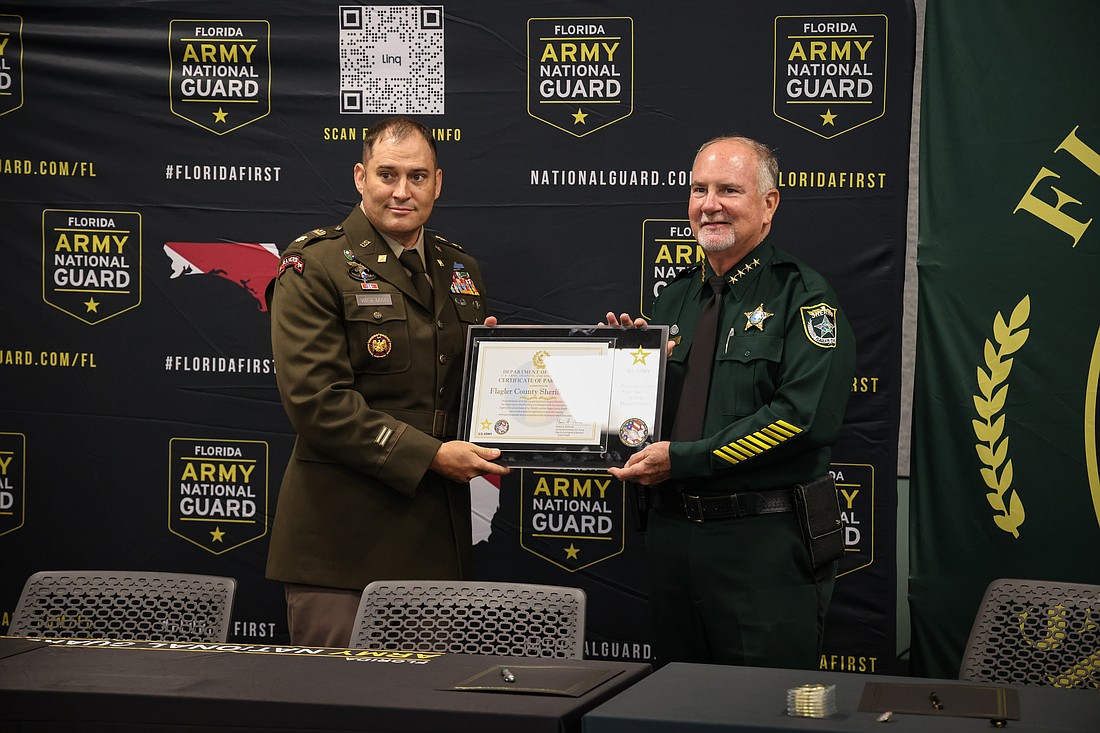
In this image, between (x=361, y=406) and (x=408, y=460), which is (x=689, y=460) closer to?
(x=408, y=460)

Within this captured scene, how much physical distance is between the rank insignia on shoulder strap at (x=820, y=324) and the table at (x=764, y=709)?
1.31 meters

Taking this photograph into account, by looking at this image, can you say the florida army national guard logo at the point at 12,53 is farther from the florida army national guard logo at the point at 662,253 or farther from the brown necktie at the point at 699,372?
the brown necktie at the point at 699,372

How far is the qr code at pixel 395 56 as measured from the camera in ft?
14.0

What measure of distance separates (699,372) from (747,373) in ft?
0.47

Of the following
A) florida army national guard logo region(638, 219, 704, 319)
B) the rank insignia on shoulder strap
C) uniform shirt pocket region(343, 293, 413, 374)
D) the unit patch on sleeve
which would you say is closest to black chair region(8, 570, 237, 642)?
uniform shirt pocket region(343, 293, 413, 374)

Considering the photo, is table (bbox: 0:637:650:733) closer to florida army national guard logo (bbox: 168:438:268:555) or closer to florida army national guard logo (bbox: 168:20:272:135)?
florida army national guard logo (bbox: 168:438:268:555)

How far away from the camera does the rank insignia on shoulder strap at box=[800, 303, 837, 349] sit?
3203 mm

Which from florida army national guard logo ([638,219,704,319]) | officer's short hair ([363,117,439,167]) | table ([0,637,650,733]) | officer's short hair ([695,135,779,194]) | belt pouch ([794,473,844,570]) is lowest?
table ([0,637,650,733])

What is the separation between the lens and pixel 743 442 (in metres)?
3.12

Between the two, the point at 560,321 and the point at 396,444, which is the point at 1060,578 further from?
the point at 396,444

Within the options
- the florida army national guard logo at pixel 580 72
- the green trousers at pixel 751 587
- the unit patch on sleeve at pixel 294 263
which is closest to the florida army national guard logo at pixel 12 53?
the unit patch on sleeve at pixel 294 263

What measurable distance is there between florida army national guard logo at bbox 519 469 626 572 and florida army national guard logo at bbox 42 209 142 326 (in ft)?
5.52

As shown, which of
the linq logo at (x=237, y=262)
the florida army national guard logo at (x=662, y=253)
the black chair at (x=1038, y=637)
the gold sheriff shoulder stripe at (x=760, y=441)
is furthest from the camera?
the linq logo at (x=237, y=262)

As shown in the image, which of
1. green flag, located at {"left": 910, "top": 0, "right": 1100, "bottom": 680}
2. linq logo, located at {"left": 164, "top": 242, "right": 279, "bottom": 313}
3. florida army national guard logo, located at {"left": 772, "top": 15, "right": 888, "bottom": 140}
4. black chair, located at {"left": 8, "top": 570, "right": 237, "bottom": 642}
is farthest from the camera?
linq logo, located at {"left": 164, "top": 242, "right": 279, "bottom": 313}
